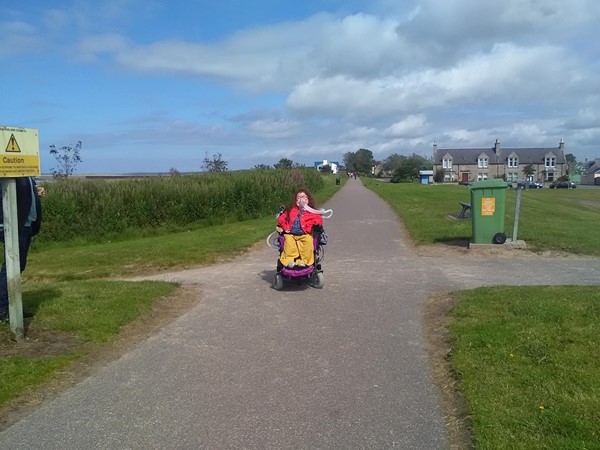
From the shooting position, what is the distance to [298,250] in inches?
340

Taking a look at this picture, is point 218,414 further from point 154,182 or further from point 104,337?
point 154,182

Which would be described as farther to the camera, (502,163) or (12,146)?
(502,163)

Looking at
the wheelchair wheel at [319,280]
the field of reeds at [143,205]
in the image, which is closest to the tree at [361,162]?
the field of reeds at [143,205]

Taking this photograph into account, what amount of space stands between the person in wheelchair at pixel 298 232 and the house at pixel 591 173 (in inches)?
4910

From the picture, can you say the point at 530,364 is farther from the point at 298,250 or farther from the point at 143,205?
the point at 143,205

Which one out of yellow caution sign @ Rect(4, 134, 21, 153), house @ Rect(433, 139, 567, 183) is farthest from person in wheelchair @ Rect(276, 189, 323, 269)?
house @ Rect(433, 139, 567, 183)

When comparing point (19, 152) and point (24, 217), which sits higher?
point (19, 152)

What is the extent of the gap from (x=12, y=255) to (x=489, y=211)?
32.1 ft

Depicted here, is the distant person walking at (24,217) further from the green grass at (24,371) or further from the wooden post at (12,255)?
the green grass at (24,371)

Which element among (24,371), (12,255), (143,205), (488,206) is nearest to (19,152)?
(12,255)

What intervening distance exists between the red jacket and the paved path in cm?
99

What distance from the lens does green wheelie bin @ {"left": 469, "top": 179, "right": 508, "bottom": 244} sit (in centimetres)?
1213

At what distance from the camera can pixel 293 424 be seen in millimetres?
3863

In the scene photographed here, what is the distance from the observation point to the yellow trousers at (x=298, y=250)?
8.57 metres
